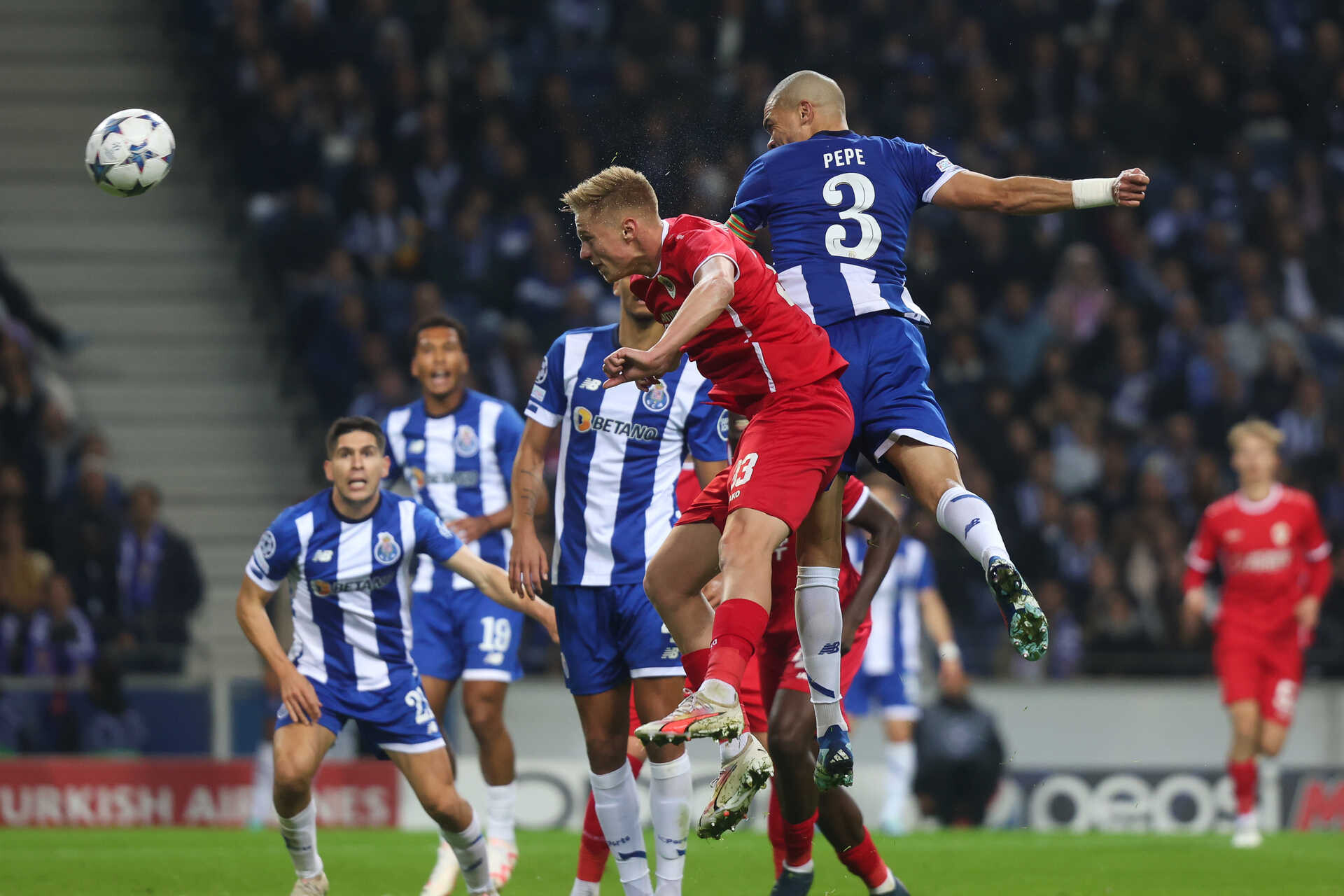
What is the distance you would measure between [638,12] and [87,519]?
6.78 meters

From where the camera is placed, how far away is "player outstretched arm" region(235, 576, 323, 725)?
6468 millimetres

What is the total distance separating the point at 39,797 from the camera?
1227cm

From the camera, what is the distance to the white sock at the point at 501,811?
318 inches

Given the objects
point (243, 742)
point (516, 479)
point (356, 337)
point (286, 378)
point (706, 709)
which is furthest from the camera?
point (286, 378)

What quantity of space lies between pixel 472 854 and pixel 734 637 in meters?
1.74

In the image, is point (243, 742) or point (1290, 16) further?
point (1290, 16)

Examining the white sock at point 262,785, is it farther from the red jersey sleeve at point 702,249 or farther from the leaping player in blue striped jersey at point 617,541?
the red jersey sleeve at point 702,249

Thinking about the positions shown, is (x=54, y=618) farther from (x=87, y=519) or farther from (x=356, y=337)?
(x=356, y=337)

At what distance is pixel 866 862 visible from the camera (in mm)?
6445

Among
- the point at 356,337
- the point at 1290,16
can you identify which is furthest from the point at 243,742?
the point at 1290,16

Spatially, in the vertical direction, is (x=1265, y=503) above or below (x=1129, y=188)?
below

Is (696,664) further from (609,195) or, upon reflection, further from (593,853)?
(609,195)

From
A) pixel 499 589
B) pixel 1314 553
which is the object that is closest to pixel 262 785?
pixel 499 589

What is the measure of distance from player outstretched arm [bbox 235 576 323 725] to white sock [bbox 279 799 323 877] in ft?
1.11
